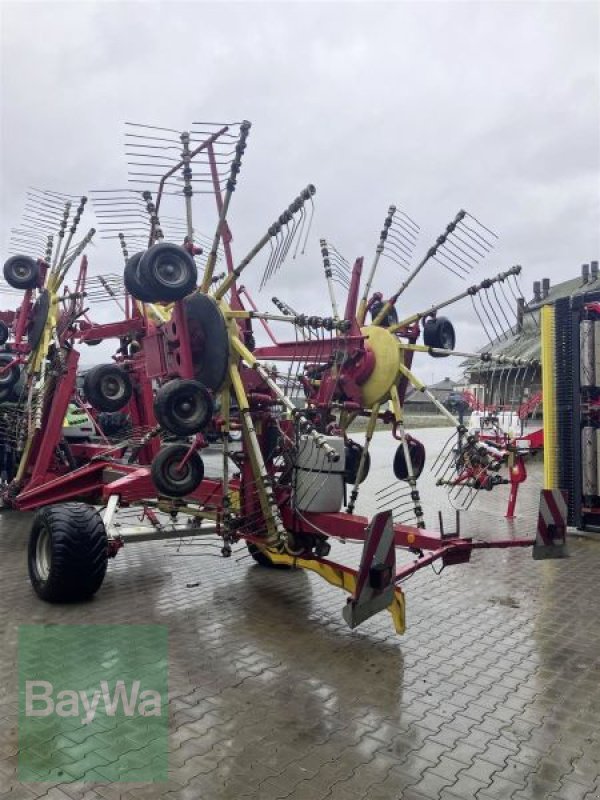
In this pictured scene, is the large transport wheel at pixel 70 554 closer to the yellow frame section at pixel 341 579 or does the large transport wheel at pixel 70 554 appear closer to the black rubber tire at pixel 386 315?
the yellow frame section at pixel 341 579

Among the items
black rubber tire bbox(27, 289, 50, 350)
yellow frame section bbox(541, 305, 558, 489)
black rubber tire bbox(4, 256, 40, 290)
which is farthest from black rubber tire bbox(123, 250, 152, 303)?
yellow frame section bbox(541, 305, 558, 489)

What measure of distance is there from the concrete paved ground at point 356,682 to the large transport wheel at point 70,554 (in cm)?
18

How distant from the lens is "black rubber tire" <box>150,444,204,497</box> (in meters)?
5.62

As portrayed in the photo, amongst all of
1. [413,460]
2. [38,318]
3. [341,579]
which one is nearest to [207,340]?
[341,579]

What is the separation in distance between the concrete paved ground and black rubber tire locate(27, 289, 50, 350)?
2.89 m

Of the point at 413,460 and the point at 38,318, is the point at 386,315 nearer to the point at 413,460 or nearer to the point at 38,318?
the point at 413,460

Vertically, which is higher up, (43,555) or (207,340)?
(207,340)

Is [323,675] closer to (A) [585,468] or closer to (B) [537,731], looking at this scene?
(B) [537,731]

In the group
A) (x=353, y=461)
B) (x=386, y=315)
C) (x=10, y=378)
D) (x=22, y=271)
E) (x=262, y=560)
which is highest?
(x=22, y=271)

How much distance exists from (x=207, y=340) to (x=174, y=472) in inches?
43.7

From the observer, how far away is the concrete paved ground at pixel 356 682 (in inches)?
128

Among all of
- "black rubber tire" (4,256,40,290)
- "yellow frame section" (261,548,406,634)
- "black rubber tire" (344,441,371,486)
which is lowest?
"yellow frame section" (261,548,406,634)

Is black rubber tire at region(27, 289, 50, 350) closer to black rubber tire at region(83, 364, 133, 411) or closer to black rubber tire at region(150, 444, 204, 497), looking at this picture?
black rubber tire at region(83, 364, 133, 411)

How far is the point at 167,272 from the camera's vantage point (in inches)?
207
